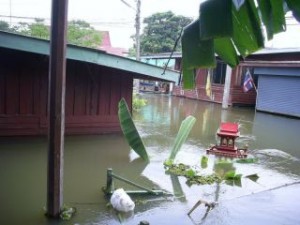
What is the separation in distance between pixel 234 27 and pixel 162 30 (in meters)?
36.8

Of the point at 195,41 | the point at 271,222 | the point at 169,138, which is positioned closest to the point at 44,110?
the point at 169,138

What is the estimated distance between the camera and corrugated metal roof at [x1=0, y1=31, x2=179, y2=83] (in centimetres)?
842

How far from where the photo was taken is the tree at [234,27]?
204cm

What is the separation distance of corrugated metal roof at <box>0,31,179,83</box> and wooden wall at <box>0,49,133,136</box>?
1093 mm

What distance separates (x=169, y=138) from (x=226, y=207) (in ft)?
19.3

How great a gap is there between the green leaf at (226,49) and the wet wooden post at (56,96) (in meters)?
2.72

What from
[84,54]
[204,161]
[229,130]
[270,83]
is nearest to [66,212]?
[204,161]

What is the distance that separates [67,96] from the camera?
10812mm

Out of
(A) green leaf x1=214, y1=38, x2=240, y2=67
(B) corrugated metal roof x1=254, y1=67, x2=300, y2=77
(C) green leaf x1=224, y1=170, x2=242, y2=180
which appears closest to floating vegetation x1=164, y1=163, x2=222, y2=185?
(C) green leaf x1=224, y1=170, x2=242, y2=180

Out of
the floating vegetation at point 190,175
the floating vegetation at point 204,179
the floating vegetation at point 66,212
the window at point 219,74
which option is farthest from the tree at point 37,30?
the floating vegetation at point 66,212

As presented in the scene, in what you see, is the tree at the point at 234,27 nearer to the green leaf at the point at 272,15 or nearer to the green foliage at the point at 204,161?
the green leaf at the point at 272,15

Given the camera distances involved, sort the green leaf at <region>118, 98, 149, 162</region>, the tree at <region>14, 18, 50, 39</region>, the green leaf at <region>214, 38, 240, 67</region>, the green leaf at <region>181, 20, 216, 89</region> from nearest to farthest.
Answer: the green leaf at <region>181, 20, 216, 89</region> < the green leaf at <region>214, 38, 240, 67</region> < the green leaf at <region>118, 98, 149, 162</region> < the tree at <region>14, 18, 50, 39</region>

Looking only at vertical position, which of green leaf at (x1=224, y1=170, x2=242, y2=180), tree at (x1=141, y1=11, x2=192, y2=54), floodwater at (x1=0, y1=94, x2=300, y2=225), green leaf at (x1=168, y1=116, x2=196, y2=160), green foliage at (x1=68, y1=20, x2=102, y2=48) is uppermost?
tree at (x1=141, y1=11, x2=192, y2=54)

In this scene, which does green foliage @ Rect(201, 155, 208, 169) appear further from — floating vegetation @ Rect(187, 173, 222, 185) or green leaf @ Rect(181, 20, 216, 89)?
green leaf @ Rect(181, 20, 216, 89)
